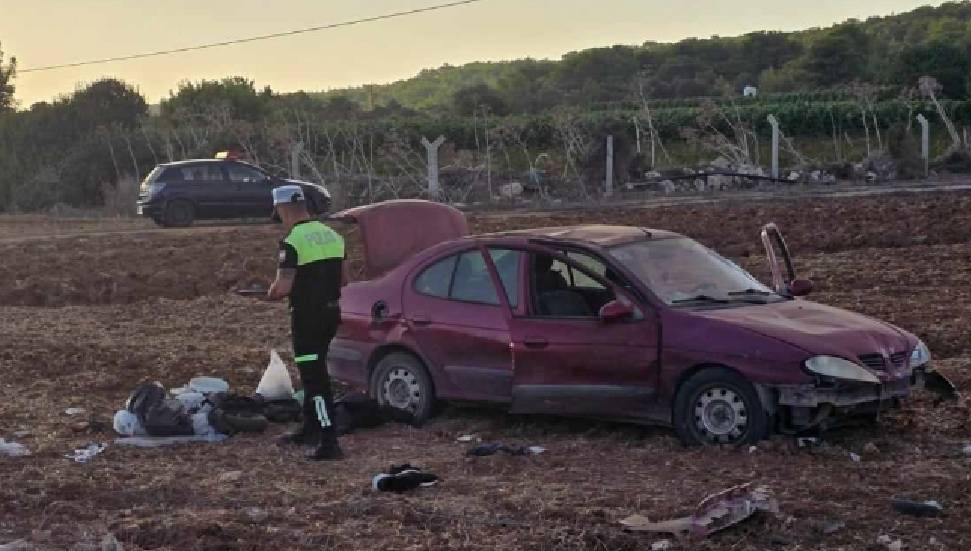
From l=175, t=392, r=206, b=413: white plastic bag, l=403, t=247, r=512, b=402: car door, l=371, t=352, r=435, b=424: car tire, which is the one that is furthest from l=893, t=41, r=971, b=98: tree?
l=175, t=392, r=206, b=413: white plastic bag

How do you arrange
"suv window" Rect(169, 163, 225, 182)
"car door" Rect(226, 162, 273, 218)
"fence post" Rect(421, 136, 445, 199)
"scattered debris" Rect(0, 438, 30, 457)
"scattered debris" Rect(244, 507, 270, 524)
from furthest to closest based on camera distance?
"fence post" Rect(421, 136, 445, 199)
"car door" Rect(226, 162, 273, 218)
"suv window" Rect(169, 163, 225, 182)
"scattered debris" Rect(0, 438, 30, 457)
"scattered debris" Rect(244, 507, 270, 524)

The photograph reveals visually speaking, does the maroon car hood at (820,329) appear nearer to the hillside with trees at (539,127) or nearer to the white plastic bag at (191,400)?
the white plastic bag at (191,400)

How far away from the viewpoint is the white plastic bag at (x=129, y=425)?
10.4m

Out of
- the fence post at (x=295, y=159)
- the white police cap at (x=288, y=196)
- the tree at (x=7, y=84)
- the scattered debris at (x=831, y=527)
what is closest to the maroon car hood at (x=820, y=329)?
the scattered debris at (x=831, y=527)

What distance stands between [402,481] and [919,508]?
2.83m

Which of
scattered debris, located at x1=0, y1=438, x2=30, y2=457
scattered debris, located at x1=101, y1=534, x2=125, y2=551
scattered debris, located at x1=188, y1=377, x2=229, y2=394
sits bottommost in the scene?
scattered debris, located at x1=0, y1=438, x2=30, y2=457

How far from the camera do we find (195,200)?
107ft

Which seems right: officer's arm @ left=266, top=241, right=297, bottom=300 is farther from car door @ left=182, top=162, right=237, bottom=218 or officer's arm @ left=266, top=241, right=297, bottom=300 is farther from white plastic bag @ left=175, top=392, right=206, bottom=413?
car door @ left=182, top=162, right=237, bottom=218

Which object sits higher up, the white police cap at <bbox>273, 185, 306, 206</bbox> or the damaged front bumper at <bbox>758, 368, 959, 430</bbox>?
the white police cap at <bbox>273, 185, 306, 206</bbox>

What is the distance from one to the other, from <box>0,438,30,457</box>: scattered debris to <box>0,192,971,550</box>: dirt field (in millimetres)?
91

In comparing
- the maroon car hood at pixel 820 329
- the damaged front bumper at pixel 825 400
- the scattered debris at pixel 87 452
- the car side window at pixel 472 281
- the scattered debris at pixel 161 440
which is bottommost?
the scattered debris at pixel 161 440

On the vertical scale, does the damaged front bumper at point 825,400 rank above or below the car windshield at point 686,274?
below

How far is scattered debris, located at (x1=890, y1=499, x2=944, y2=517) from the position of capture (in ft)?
23.6

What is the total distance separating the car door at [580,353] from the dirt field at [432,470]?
279 millimetres
